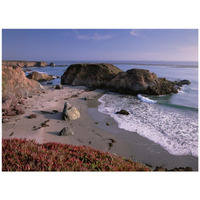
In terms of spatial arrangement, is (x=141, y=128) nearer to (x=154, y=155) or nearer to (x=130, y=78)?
(x=154, y=155)

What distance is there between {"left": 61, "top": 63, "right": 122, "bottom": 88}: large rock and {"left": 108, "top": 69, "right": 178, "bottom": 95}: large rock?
3.31 m

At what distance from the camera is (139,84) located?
64.2ft

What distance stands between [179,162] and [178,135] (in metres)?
2.58

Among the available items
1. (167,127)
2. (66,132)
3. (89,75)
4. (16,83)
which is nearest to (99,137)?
(66,132)

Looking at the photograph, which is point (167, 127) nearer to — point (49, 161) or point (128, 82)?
point (49, 161)

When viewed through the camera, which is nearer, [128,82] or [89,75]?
[128,82]

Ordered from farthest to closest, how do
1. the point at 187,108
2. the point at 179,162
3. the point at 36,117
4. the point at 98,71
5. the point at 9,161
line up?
the point at 98,71
the point at 187,108
the point at 36,117
the point at 179,162
the point at 9,161

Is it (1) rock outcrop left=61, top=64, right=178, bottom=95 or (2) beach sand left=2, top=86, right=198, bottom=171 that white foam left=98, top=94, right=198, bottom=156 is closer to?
(2) beach sand left=2, top=86, right=198, bottom=171

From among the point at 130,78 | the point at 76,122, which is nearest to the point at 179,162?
the point at 76,122

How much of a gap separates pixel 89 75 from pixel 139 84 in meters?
11.3

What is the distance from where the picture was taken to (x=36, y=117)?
9133 mm

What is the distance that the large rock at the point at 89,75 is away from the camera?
24516 millimetres

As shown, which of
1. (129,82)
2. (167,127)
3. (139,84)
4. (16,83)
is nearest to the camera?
(167,127)

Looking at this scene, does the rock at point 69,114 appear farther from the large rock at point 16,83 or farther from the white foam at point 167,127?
the large rock at point 16,83
